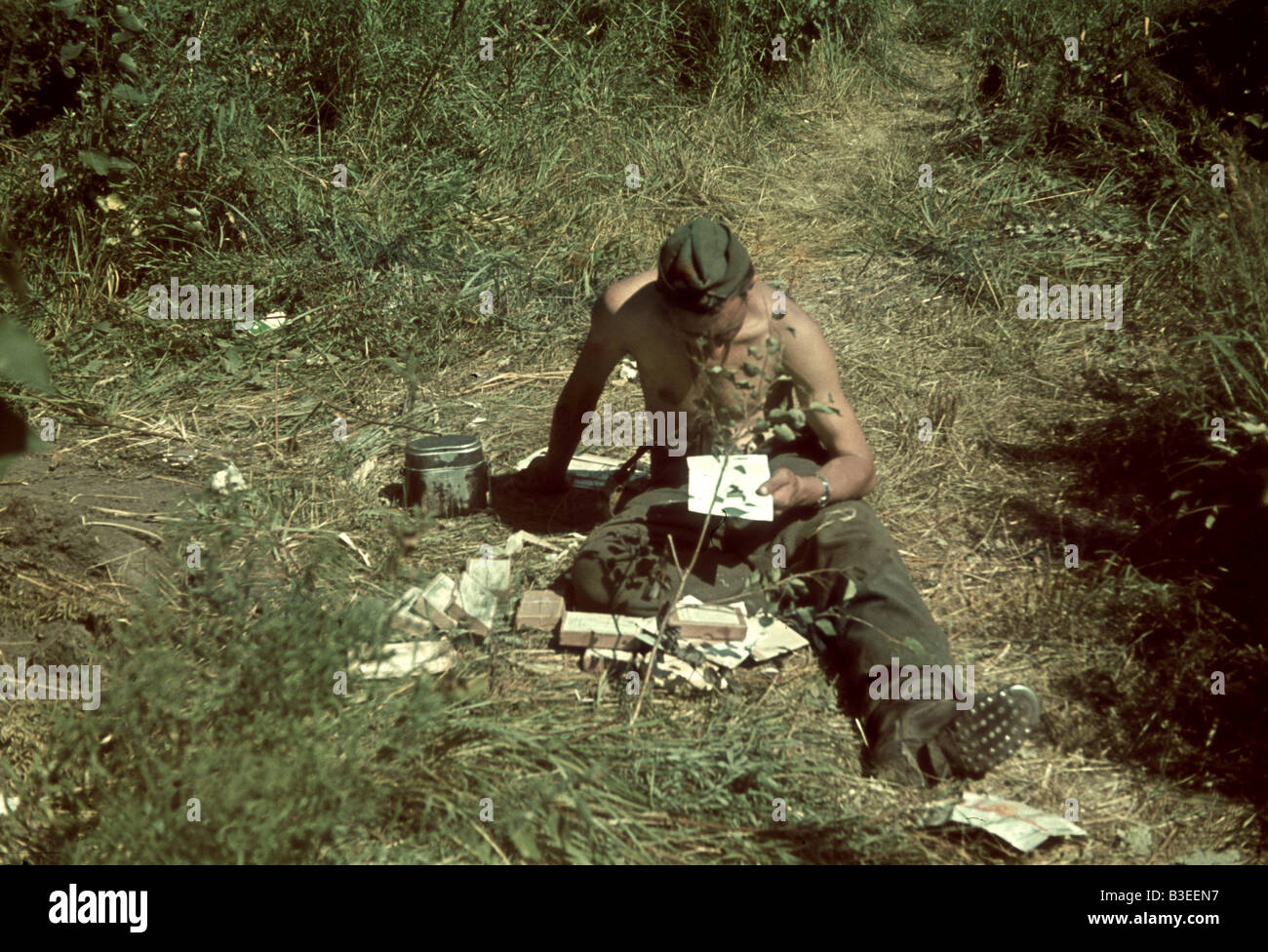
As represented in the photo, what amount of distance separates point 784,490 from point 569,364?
209 cm

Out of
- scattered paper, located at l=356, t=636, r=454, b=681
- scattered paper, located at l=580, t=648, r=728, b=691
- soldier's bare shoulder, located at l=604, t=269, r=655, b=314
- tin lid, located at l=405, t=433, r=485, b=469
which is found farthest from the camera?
tin lid, located at l=405, t=433, r=485, b=469

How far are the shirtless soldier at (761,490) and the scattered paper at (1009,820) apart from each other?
0.17 m

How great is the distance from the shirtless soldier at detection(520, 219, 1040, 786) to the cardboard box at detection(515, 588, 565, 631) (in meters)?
0.08

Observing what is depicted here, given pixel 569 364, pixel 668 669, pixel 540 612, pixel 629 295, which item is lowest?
pixel 668 669

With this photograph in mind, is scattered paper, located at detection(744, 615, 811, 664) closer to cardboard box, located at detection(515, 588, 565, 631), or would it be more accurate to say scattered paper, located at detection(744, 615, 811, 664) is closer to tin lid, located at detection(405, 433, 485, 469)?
cardboard box, located at detection(515, 588, 565, 631)

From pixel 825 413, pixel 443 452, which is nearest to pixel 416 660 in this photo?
pixel 443 452

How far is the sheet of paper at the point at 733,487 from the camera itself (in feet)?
9.38

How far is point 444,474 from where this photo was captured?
11.9 ft

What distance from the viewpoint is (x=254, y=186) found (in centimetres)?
504

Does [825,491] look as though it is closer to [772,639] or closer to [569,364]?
[772,639]

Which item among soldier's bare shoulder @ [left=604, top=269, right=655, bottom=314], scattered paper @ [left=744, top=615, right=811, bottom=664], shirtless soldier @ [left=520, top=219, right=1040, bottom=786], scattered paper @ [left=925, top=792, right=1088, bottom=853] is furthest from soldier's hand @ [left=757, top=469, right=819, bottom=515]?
scattered paper @ [left=925, top=792, right=1088, bottom=853]

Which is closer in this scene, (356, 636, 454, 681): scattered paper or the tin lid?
(356, 636, 454, 681): scattered paper

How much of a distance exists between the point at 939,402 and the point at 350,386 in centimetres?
244

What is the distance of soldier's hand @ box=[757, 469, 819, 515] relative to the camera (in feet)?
9.77
